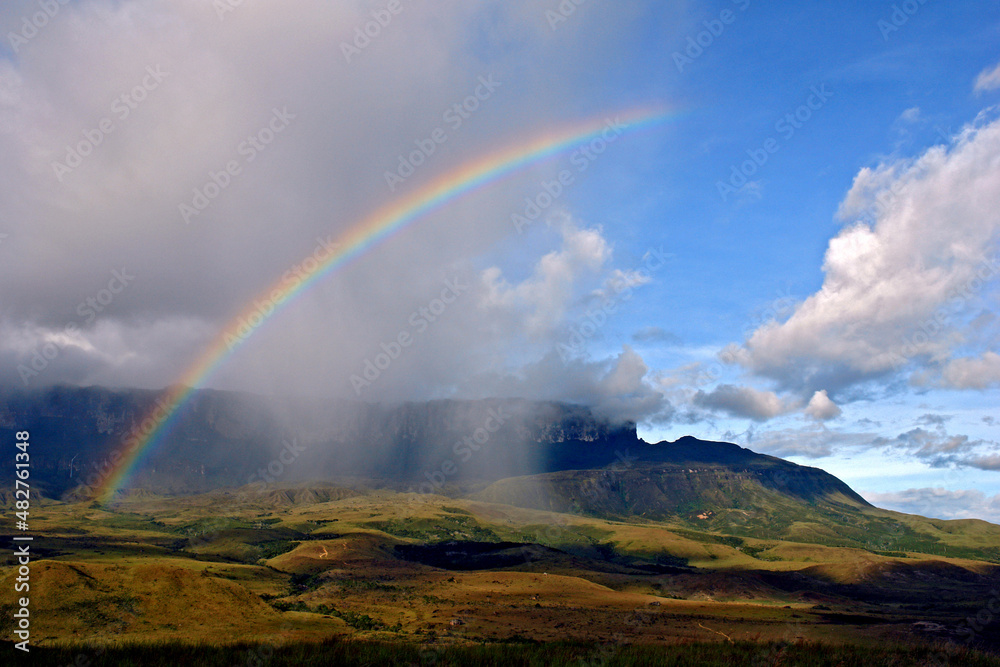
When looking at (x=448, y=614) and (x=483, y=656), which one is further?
(x=448, y=614)

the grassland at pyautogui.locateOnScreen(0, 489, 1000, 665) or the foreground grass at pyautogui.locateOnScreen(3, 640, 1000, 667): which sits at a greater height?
the foreground grass at pyautogui.locateOnScreen(3, 640, 1000, 667)

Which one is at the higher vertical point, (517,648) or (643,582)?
(517,648)

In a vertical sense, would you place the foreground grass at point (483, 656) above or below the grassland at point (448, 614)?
above

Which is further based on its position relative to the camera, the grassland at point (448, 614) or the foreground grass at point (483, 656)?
the grassland at point (448, 614)

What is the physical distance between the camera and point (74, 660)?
22.0m

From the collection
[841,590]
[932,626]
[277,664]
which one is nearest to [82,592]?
[277,664]

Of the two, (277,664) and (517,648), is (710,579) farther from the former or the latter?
(277,664)

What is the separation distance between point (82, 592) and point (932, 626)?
101571 mm

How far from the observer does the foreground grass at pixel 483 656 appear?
22.7 meters

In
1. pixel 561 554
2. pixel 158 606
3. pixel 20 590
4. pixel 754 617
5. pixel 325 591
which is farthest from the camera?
pixel 561 554

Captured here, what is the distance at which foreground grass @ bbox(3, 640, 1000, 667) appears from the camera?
22656 mm

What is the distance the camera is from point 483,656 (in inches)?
989

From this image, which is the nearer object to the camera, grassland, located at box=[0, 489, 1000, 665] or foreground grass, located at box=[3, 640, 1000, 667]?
foreground grass, located at box=[3, 640, 1000, 667]

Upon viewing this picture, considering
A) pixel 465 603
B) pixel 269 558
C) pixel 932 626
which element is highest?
pixel 932 626
